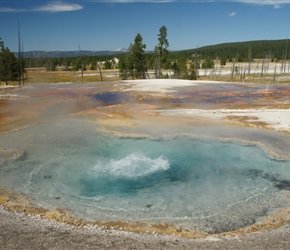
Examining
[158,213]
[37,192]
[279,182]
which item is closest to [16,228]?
[37,192]

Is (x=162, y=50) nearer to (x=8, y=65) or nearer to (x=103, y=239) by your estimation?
(x=8, y=65)

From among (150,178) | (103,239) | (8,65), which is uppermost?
(8,65)

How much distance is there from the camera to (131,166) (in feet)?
32.0

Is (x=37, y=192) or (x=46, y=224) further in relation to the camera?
(x=37, y=192)

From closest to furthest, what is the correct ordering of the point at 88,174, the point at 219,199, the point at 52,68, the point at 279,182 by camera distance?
the point at 219,199
the point at 279,182
the point at 88,174
the point at 52,68

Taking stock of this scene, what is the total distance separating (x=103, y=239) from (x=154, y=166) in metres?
4.44

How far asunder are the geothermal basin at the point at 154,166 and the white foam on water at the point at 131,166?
0.03 metres

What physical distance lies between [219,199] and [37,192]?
4.52 meters

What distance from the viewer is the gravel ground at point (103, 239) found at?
17.5 feet

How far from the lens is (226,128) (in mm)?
13883

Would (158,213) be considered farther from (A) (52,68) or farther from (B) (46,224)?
(A) (52,68)

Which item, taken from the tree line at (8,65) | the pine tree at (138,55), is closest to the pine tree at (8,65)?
the tree line at (8,65)

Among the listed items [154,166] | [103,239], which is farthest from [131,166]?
[103,239]

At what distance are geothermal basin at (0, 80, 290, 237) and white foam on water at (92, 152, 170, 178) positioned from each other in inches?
1.2
